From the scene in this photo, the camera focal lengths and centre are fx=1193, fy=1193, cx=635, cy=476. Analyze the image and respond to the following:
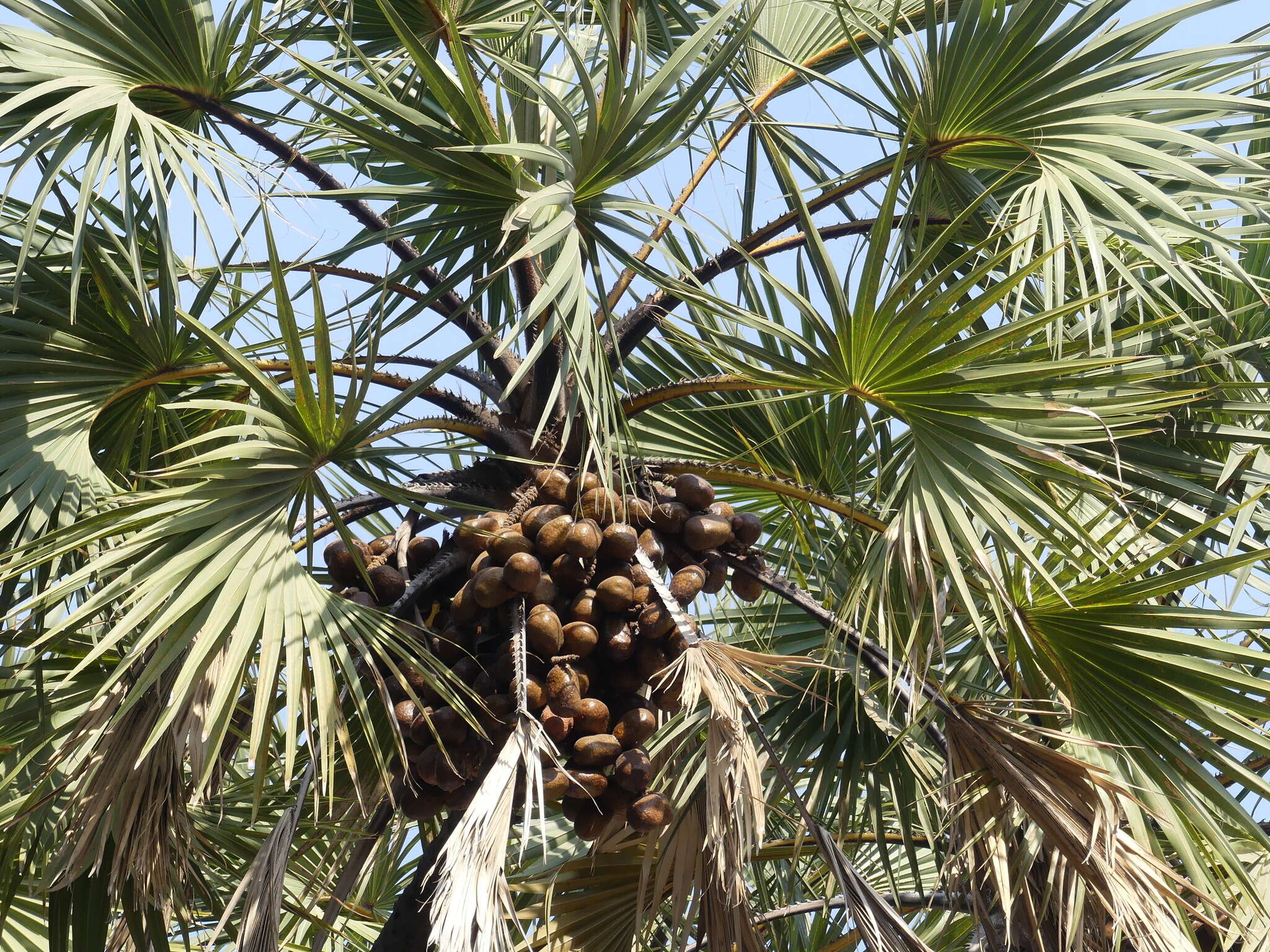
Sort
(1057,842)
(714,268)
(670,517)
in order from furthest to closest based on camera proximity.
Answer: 1. (714,268)
2. (670,517)
3. (1057,842)

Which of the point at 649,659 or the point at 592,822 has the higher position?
the point at 649,659

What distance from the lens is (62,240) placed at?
362cm

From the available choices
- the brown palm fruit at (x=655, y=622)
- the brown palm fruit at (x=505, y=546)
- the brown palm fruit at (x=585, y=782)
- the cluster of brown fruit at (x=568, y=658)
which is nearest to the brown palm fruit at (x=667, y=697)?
the cluster of brown fruit at (x=568, y=658)

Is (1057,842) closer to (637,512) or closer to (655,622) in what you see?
(655,622)

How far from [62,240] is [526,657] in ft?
6.98

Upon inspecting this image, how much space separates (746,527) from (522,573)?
0.68 m

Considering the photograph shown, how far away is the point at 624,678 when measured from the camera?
2.68 meters

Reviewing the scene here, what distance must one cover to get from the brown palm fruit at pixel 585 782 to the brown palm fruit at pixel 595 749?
0.04 ft

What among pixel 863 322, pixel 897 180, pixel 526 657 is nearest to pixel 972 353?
pixel 863 322

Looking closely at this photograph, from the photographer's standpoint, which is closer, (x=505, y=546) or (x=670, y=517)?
(x=505, y=546)

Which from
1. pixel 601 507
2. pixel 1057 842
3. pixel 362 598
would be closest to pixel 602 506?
pixel 601 507

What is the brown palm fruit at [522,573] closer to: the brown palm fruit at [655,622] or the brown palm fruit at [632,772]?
the brown palm fruit at [655,622]

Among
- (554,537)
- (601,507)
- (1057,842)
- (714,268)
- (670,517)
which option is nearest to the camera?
(1057,842)

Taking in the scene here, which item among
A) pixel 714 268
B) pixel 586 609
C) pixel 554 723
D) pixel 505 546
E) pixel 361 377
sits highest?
pixel 714 268
